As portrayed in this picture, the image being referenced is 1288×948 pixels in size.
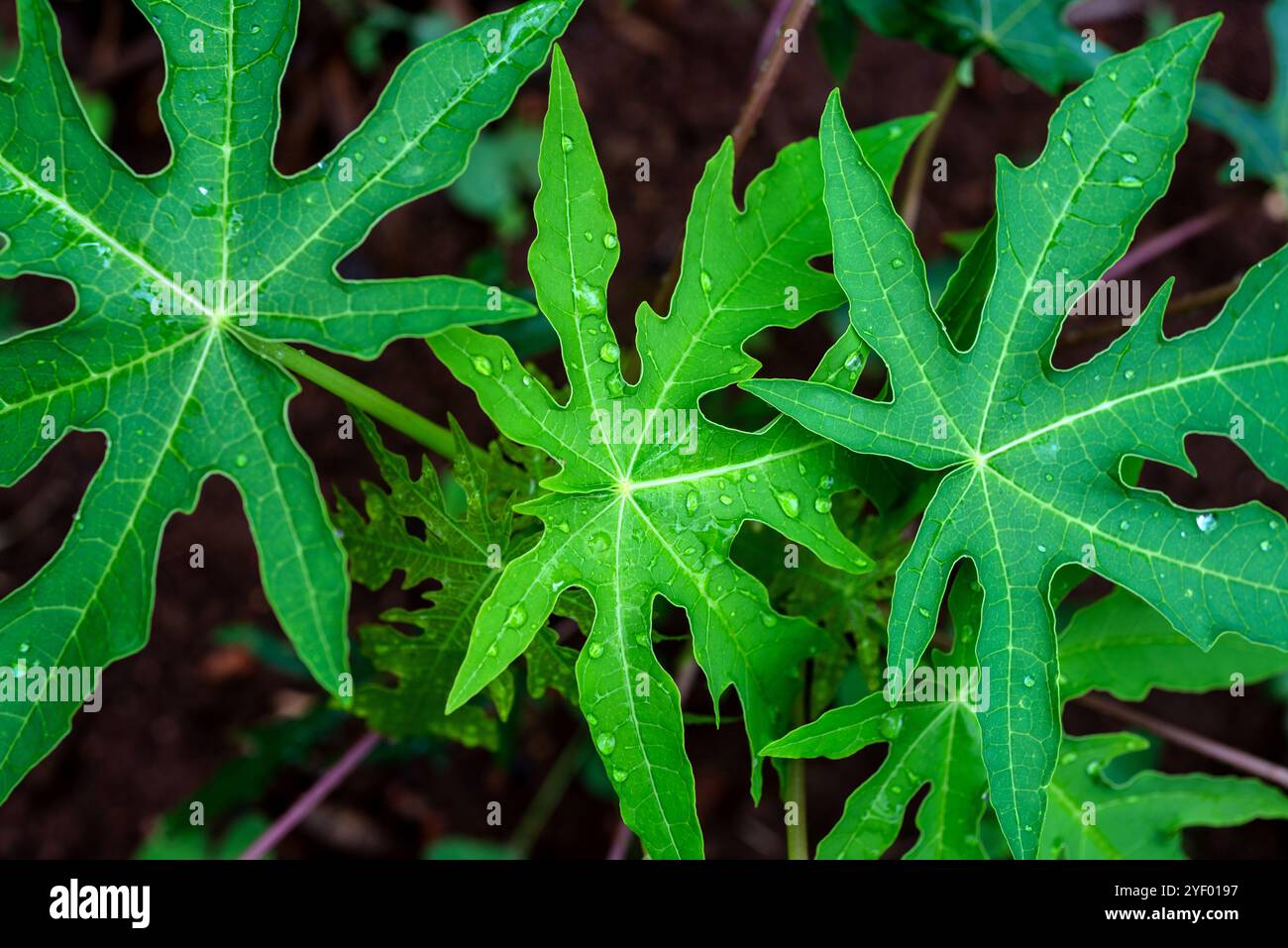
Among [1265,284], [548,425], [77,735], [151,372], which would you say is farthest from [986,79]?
[77,735]

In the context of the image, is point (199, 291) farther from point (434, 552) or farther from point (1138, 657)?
point (1138, 657)

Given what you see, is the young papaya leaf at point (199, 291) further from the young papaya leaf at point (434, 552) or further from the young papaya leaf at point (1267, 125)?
the young papaya leaf at point (1267, 125)

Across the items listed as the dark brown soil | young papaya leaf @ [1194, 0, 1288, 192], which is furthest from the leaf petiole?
young papaya leaf @ [1194, 0, 1288, 192]

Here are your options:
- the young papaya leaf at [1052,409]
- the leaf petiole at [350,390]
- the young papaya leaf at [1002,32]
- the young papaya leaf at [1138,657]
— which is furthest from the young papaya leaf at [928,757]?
the young papaya leaf at [1002,32]

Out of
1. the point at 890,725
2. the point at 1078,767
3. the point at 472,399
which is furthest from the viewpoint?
the point at 472,399

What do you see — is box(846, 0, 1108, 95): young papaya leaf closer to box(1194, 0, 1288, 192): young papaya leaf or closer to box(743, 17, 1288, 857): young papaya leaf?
box(1194, 0, 1288, 192): young papaya leaf

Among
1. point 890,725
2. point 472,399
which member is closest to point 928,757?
point 890,725
